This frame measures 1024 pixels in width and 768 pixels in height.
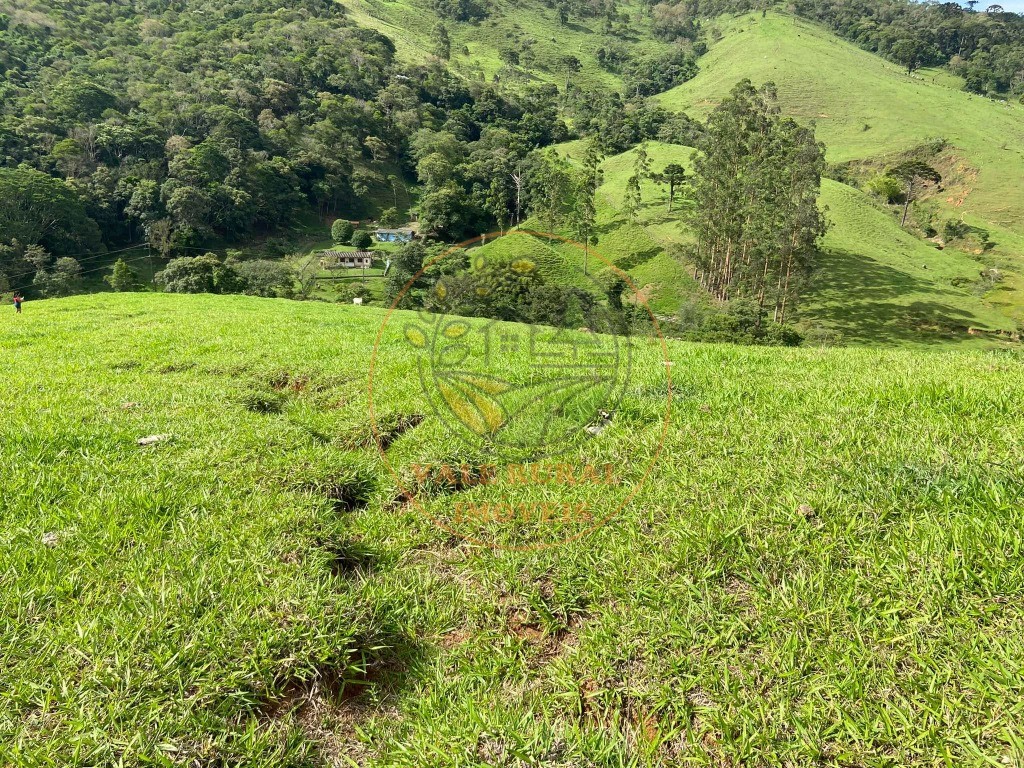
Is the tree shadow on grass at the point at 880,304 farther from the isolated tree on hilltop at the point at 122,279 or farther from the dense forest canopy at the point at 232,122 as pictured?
the isolated tree on hilltop at the point at 122,279

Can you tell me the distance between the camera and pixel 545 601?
316 centimetres

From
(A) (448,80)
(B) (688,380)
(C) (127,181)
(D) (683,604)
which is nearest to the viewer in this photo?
(D) (683,604)

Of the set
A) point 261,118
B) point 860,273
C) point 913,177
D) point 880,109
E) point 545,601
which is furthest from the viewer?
point 880,109

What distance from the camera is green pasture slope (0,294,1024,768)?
2229 mm

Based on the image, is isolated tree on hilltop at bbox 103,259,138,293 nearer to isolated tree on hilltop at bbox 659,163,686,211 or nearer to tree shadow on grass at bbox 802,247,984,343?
isolated tree on hilltop at bbox 659,163,686,211

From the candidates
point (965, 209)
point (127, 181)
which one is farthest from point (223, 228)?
point (965, 209)

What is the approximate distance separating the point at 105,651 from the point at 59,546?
1.21 meters

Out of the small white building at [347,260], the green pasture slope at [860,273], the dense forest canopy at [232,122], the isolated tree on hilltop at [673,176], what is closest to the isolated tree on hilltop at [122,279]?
the dense forest canopy at [232,122]

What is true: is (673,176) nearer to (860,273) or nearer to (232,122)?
(860,273)

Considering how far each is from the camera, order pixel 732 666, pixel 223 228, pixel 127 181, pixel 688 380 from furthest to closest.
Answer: pixel 223 228 < pixel 127 181 < pixel 688 380 < pixel 732 666

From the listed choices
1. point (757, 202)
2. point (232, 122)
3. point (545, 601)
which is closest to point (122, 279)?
point (232, 122)

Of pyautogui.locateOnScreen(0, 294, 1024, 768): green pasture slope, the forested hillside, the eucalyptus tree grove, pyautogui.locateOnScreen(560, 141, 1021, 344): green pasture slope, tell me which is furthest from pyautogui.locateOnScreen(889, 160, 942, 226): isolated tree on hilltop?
pyautogui.locateOnScreen(0, 294, 1024, 768): green pasture slope

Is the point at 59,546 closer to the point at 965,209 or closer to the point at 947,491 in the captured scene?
the point at 947,491

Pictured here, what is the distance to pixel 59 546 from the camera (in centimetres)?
325
